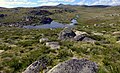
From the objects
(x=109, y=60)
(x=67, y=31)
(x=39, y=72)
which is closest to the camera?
(x=39, y=72)

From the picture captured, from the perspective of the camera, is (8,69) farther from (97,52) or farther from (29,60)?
(97,52)

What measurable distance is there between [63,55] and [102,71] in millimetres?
10380

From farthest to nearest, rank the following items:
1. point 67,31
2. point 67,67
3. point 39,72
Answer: point 67,31, point 39,72, point 67,67

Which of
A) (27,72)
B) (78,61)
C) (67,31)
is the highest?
(78,61)

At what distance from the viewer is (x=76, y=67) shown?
22391 mm

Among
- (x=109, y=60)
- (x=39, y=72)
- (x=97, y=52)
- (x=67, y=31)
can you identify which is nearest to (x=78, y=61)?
(x=39, y=72)

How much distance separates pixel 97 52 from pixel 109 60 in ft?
22.1

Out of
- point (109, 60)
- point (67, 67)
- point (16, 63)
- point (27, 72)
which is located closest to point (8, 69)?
point (16, 63)

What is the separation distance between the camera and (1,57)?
3556 cm

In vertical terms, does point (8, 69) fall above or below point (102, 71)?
below

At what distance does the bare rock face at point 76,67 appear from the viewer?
22094 millimetres

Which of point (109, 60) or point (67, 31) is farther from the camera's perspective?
point (67, 31)

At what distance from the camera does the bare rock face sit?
72.5ft

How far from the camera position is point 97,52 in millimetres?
35844
